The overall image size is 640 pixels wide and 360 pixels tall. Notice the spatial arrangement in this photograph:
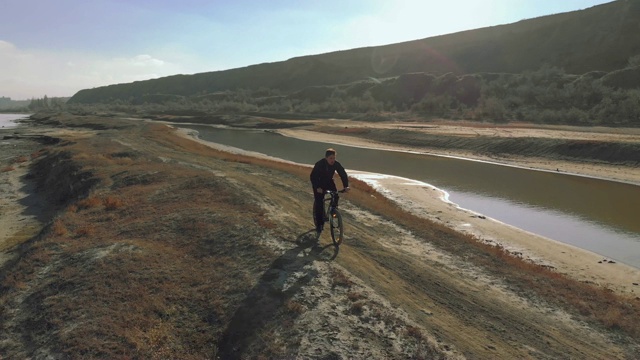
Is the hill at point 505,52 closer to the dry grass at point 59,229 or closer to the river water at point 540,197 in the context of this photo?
the river water at point 540,197

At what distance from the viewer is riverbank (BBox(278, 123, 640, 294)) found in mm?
14344

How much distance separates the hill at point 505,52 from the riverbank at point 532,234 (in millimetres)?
82505

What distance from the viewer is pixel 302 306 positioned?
8.12 metres

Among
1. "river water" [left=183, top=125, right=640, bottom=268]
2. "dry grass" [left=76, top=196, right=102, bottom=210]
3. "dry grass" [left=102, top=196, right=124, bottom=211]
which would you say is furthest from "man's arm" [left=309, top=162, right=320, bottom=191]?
"river water" [left=183, top=125, right=640, bottom=268]

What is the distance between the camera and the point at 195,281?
31.2 feet

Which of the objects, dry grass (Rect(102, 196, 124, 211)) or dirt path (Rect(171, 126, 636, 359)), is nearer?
dirt path (Rect(171, 126, 636, 359))

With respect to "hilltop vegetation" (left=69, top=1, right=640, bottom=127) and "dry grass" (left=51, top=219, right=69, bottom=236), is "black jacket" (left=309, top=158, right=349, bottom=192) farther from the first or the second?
"hilltop vegetation" (left=69, top=1, right=640, bottom=127)

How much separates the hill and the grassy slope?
11001cm

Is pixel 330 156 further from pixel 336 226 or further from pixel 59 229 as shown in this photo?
pixel 59 229

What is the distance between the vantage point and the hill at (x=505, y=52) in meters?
107

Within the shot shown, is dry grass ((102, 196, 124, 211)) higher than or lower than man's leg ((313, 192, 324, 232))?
lower

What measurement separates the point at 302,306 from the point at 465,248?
8.77 m

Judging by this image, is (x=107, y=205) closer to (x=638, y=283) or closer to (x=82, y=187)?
(x=82, y=187)

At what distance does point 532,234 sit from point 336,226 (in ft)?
39.2
